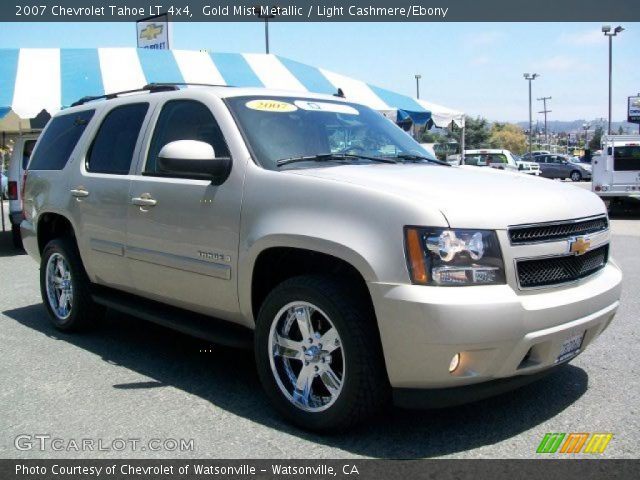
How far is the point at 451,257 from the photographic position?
9.87ft

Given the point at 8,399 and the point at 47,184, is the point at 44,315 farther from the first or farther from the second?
the point at 8,399

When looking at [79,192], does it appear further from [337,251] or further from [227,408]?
[337,251]

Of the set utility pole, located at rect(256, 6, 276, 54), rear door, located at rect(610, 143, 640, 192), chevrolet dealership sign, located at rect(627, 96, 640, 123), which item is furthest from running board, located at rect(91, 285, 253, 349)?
chevrolet dealership sign, located at rect(627, 96, 640, 123)

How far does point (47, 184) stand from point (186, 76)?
7.95 metres

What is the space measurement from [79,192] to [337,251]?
2813mm

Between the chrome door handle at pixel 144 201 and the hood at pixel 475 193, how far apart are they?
1150mm

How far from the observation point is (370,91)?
1491 centimetres

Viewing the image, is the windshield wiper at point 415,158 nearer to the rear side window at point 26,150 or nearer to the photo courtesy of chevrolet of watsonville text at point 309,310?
the photo courtesy of chevrolet of watsonville text at point 309,310

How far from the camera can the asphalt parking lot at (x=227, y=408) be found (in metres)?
3.32
